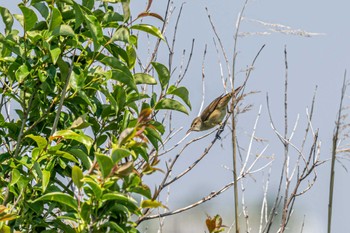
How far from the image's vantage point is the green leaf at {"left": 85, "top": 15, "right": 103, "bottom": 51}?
2574 mm

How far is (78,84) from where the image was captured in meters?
2.67

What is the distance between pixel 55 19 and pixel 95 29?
0.15 m

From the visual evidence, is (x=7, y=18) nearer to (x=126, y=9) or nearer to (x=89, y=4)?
(x=89, y=4)

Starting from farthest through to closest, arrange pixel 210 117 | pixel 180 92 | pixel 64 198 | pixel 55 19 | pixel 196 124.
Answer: pixel 210 117, pixel 196 124, pixel 180 92, pixel 55 19, pixel 64 198

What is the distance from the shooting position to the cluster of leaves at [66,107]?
8.09 ft

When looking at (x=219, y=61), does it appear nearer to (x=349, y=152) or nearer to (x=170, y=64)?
(x=170, y=64)

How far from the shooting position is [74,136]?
2.48m

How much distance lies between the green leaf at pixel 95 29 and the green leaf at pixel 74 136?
13.9 inches

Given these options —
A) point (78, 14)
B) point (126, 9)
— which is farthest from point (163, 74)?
point (78, 14)

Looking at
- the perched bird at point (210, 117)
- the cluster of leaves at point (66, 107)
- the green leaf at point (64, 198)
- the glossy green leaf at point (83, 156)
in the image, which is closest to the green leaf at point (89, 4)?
the cluster of leaves at point (66, 107)

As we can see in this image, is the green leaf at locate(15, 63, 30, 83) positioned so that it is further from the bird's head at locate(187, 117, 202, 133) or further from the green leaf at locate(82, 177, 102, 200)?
the bird's head at locate(187, 117, 202, 133)

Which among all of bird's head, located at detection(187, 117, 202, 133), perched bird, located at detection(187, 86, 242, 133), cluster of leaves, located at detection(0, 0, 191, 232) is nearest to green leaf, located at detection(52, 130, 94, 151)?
cluster of leaves, located at detection(0, 0, 191, 232)

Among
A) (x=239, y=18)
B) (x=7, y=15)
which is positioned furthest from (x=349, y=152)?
(x=7, y=15)

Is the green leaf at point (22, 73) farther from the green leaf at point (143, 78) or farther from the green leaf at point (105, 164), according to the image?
the green leaf at point (105, 164)
